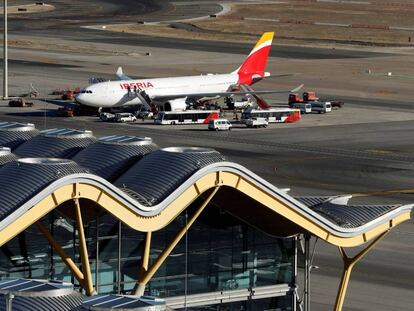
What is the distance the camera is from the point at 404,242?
7881 centimetres

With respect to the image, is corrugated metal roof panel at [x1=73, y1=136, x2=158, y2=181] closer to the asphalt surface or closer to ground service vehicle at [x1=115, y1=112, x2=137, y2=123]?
the asphalt surface

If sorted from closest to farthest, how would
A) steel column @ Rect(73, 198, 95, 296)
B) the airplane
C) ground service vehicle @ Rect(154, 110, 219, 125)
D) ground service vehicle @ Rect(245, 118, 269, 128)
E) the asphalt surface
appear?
steel column @ Rect(73, 198, 95, 296) < the asphalt surface < ground service vehicle @ Rect(245, 118, 269, 128) < ground service vehicle @ Rect(154, 110, 219, 125) < the airplane

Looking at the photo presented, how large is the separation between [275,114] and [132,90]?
14.3 metres

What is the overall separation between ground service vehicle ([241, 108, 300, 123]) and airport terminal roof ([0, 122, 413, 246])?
237ft

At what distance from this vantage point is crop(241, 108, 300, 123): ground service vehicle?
131625mm

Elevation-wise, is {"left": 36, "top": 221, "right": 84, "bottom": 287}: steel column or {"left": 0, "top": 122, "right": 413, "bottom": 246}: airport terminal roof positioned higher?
{"left": 0, "top": 122, "right": 413, "bottom": 246}: airport terminal roof

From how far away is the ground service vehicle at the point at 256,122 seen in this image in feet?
426

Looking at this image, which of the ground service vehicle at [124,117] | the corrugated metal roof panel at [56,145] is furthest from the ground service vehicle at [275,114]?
the corrugated metal roof panel at [56,145]

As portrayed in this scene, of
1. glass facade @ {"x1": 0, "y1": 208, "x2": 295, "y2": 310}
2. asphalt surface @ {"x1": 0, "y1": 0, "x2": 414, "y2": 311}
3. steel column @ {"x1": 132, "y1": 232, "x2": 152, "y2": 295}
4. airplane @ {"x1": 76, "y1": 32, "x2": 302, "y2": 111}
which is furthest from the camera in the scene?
airplane @ {"x1": 76, "y1": 32, "x2": 302, "y2": 111}

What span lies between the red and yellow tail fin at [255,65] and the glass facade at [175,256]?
88405mm

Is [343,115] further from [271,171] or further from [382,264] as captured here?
[382,264]

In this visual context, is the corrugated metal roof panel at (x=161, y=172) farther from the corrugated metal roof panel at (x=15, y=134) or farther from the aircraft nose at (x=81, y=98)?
the aircraft nose at (x=81, y=98)

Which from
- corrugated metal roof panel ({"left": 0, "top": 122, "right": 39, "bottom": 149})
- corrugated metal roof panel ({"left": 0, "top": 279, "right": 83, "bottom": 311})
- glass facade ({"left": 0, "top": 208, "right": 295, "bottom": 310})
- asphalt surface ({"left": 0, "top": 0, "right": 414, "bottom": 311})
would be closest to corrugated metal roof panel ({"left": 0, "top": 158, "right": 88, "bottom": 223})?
glass facade ({"left": 0, "top": 208, "right": 295, "bottom": 310})

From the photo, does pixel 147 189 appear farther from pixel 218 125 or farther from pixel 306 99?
pixel 306 99
